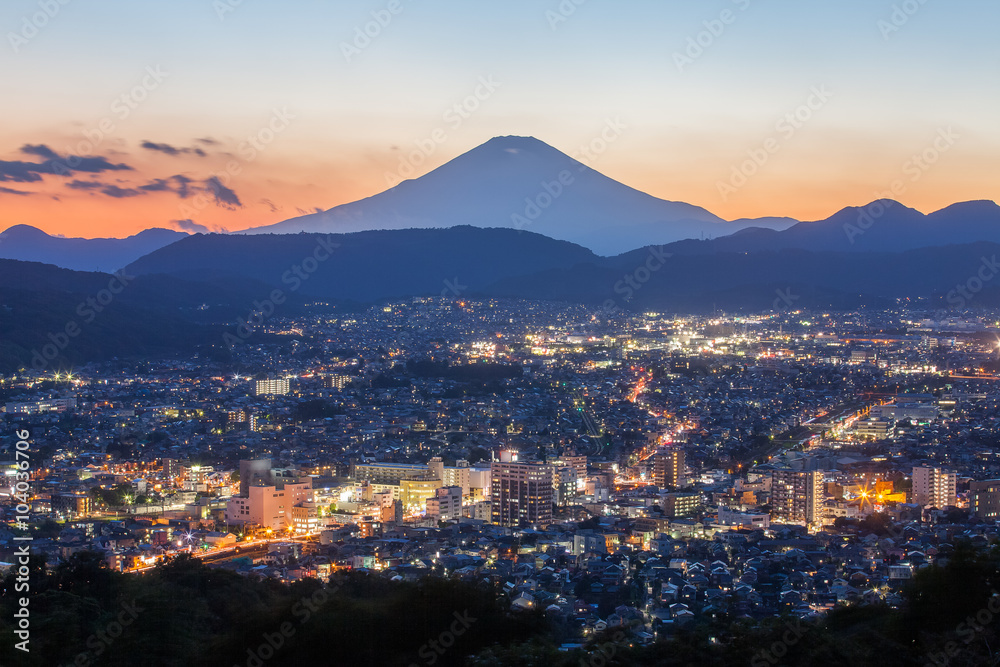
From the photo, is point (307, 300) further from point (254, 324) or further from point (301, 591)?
point (301, 591)

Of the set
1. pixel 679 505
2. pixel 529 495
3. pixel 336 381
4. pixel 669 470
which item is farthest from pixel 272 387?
→ pixel 679 505

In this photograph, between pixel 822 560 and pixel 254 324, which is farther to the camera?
pixel 254 324

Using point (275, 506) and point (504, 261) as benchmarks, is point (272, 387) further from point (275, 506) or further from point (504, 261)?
point (504, 261)

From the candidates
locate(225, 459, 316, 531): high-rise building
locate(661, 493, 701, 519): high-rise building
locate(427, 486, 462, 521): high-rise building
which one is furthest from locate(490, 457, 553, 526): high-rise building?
locate(225, 459, 316, 531): high-rise building

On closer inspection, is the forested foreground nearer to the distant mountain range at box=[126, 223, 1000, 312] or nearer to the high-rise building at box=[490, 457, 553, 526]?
the high-rise building at box=[490, 457, 553, 526]

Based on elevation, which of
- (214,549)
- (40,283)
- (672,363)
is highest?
(40,283)

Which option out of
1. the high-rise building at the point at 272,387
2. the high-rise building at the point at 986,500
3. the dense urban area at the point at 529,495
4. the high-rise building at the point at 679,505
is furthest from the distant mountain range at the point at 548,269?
the high-rise building at the point at 679,505

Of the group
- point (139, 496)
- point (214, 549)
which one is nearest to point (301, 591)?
point (214, 549)
